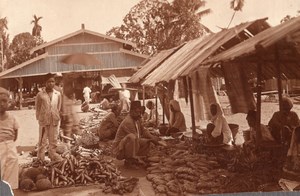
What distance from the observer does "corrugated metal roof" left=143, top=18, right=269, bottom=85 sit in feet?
12.4

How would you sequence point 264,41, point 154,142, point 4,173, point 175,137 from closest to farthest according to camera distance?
point 264,41 → point 4,173 → point 154,142 → point 175,137

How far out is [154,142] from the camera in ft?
13.0

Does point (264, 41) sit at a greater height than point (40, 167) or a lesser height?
greater

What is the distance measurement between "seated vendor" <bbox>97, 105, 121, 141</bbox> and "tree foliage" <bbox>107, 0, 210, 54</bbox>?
62 centimetres

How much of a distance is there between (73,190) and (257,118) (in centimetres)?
169

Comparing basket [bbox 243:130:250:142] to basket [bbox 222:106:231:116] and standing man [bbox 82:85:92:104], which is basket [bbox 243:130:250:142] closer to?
basket [bbox 222:106:231:116]

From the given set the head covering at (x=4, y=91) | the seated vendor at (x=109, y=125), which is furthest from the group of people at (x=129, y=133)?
the head covering at (x=4, y=91)

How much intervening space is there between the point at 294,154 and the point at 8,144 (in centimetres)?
227

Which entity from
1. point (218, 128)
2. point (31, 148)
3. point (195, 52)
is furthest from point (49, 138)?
point (218, 128)

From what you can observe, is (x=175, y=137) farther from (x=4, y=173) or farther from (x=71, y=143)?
(x=4, y=173)

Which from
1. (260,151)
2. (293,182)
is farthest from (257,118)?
(293,182)

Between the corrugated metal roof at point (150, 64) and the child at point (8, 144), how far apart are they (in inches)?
42.0

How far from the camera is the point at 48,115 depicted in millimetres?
3625

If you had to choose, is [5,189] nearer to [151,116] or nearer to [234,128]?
[151,116]
